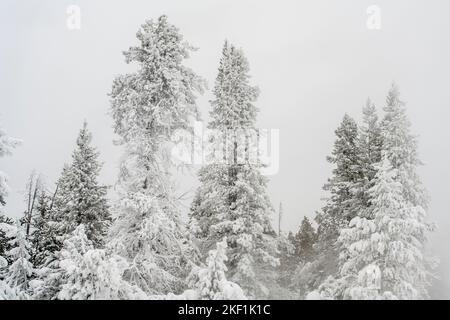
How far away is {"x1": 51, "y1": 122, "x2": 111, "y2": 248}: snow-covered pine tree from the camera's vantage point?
2817 cm

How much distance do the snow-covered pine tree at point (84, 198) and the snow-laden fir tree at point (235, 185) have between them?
6978 mm

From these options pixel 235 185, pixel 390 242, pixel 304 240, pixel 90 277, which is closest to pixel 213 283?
pixel 90 277

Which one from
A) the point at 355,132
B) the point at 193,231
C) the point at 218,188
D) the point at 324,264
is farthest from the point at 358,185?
the point at 193,231

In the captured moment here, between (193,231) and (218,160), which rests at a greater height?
(218,160)

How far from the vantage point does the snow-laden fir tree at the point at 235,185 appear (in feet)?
76.5

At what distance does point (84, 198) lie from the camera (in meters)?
28.4

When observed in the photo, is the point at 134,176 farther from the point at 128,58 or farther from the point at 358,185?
the point at 358,185

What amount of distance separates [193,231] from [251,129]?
18.7 feet

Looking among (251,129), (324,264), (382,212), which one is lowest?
(324,264)

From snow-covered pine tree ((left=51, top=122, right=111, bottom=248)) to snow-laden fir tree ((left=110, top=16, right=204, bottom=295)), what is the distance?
927 centimetres

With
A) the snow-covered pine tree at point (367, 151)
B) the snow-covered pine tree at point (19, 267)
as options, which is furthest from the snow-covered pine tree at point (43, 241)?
the snow-covered pine tree at point (367, 151)

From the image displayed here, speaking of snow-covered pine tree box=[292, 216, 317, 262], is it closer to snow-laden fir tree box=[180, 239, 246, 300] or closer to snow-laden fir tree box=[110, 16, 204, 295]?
snow-laden fir tree box=[110, 16, 204, 295]

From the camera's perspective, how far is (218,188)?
2406 cm
